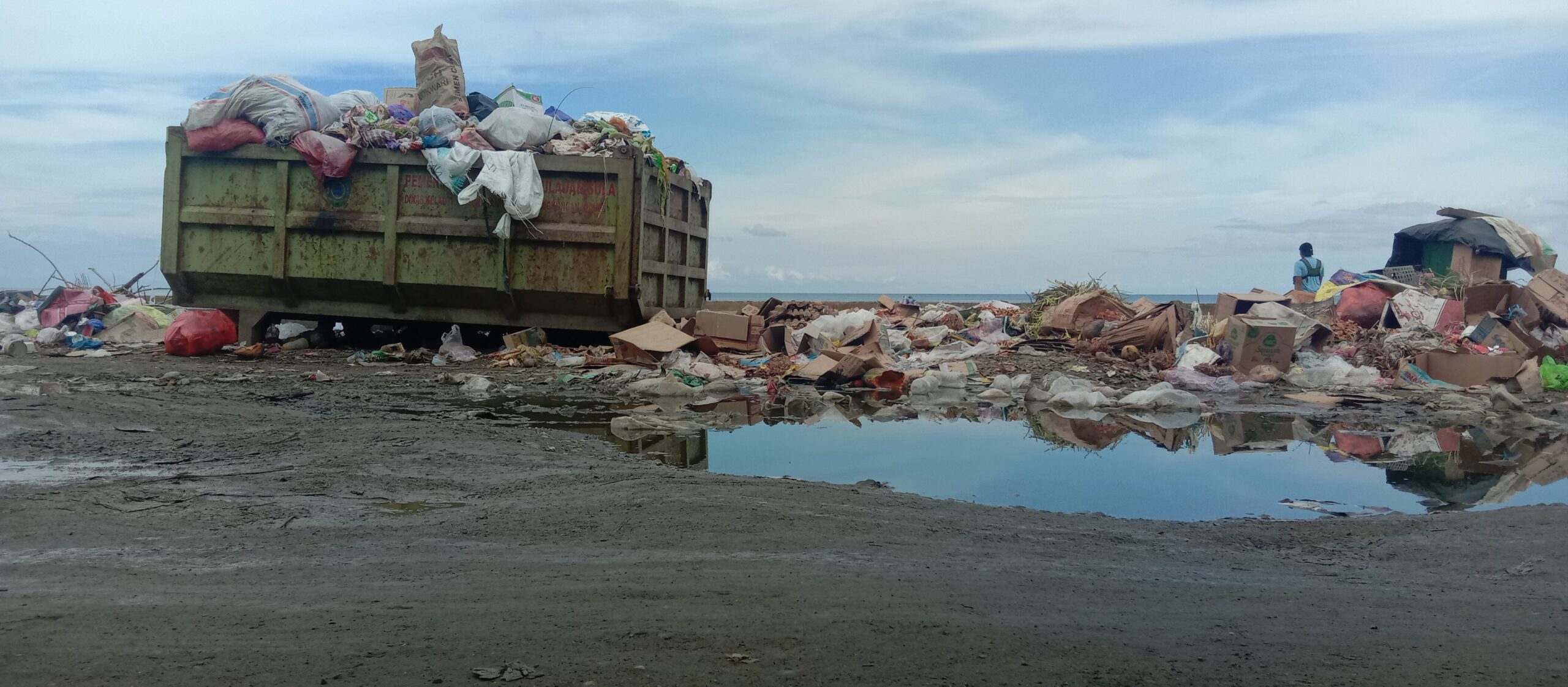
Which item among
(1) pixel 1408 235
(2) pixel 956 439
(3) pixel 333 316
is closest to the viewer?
(2) pixel 956 439

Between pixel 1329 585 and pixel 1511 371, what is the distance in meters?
7.09

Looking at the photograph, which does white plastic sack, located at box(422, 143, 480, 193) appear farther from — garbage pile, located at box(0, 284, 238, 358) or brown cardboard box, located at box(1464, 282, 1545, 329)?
brown cardboard box, located at box(1464, 282, 1545, 329)

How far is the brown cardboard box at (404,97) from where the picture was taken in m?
9.13

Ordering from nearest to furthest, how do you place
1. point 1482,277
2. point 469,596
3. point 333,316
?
1. point 469,596
2. point 333,316
3. point 1482,277

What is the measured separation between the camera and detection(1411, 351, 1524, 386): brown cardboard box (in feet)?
25.9

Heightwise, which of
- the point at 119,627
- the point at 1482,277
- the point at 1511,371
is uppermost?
the point at 1482,277

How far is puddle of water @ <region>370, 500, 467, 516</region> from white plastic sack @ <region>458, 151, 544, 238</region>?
5.26 metres

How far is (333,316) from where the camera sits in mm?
9148

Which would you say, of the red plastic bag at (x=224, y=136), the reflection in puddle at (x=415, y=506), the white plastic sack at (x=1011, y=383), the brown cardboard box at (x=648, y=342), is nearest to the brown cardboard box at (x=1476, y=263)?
the white plastic sack at (x=1011, y=383)

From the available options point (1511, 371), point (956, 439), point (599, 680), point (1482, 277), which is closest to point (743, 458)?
point (956, 439)

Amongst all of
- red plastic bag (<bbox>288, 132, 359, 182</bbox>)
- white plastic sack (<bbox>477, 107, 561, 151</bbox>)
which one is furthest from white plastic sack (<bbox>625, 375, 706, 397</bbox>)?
red plastic bag (<bbox>288, 132, 359, 182</bbox>)

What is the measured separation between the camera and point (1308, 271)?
12.2 meters

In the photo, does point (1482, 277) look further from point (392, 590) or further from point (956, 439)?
point (392, 590)

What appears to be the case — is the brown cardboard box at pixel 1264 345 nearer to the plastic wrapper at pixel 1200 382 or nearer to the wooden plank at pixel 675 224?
the plastic wrapper at pixel 1200 382
